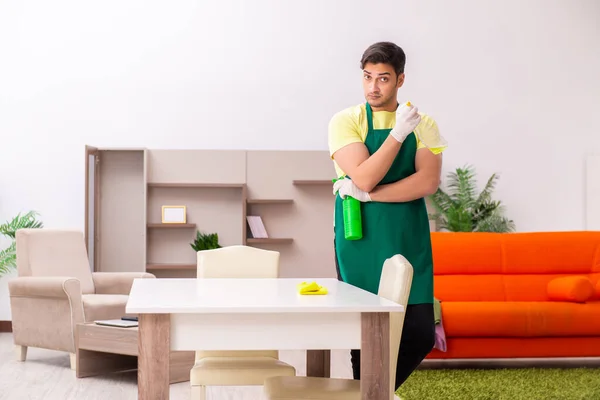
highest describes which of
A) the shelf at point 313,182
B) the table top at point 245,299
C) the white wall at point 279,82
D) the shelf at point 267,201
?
the white wall at point 279,82

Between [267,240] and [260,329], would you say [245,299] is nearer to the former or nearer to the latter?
[260,329]

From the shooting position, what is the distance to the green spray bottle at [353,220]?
2689mm

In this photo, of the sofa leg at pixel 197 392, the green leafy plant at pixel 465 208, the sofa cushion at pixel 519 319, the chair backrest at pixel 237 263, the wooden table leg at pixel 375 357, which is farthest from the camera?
the green leafy plant at pixel 465 208

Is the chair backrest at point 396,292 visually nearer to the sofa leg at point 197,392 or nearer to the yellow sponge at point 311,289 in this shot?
the yellow sponge at point 311,289

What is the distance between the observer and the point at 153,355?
2068mm

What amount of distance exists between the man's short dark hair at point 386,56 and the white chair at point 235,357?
1.24m

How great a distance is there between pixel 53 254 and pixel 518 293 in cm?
344

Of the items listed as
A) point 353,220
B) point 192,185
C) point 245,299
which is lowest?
point 245,299

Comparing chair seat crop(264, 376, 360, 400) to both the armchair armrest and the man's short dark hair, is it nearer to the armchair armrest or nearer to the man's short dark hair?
the man's short dark hair

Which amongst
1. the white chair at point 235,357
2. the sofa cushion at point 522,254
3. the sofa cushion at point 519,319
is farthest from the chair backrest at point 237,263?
the sofa cushion at point 522,254

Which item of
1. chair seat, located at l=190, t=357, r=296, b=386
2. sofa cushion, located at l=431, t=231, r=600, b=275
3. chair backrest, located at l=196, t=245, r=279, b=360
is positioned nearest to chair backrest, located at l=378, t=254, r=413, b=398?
chair seat, located at l=190, t=357, r=296, b=386

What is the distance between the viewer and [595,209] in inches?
304

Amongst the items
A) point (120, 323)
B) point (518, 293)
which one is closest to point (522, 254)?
point (518, 293)

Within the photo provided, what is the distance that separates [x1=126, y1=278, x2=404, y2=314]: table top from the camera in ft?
6.84
